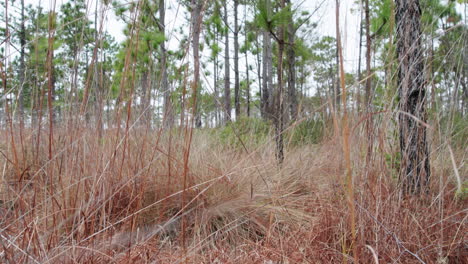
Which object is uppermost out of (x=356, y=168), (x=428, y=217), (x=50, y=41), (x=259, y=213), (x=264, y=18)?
(x=264, y=18)

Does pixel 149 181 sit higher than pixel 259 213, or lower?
higher

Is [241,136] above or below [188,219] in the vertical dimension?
above

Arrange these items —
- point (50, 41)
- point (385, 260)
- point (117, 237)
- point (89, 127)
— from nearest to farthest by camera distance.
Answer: point (50, 41) → point (385, 260) → point (117, 237) → point (89, 127)

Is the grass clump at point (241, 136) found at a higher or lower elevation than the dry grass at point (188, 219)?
higher

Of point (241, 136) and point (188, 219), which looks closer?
point (188, 219)

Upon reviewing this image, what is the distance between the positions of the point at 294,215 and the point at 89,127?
1.08 metres

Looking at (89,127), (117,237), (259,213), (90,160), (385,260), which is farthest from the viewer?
(259,213)

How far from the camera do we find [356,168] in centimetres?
118

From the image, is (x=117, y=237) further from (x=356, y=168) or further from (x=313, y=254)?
(x=356, y=168)

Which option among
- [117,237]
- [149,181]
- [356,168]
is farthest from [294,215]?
[117,237]

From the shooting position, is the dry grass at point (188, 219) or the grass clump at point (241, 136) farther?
the grass clump at point (241, 136)

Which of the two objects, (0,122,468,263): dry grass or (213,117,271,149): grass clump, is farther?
(213,117,271,149): grass clump

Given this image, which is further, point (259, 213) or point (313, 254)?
point (259, 213)

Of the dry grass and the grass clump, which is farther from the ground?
the grass clump
